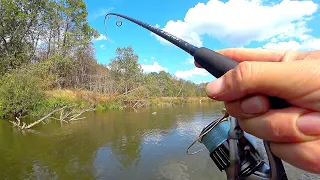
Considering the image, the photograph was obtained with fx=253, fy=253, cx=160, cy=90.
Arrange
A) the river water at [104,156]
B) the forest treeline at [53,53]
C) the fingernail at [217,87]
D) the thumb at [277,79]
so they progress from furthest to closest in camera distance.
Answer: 1. the forest treeline at [53,53]
2. the river water at [104,156]
3. the fingernail at [217,87]
4. the thumb at [277,79]

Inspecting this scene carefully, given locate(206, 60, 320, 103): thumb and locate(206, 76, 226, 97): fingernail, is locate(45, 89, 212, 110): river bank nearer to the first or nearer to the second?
→ locate(206, 76, 226, 97): fingernail

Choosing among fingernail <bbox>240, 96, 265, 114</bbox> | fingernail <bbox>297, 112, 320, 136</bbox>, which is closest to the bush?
fingernail <bbox>240, 96, 265, 114</bbox>

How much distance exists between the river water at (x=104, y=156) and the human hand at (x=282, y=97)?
673 centimetres

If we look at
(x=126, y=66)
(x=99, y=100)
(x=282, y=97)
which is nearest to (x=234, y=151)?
(x=282, y=97)

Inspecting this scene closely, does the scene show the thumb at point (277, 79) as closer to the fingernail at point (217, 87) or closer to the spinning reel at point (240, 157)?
the fingernail at point (217, 87)

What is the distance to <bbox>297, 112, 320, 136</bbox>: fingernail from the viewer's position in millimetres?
742

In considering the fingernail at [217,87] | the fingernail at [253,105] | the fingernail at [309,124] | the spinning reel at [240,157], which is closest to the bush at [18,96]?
the spinning reel at [240,157]

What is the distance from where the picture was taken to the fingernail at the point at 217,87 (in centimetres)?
85

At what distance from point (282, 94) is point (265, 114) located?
0.09 m

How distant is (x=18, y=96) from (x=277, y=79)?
65.6 feet

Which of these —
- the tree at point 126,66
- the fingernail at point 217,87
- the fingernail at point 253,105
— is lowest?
the fingernail at point 253,105

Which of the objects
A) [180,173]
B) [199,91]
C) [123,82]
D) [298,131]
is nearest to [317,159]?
[298,131]

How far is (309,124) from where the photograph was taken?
74 cm

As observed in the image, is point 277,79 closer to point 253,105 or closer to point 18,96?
point 253,105
